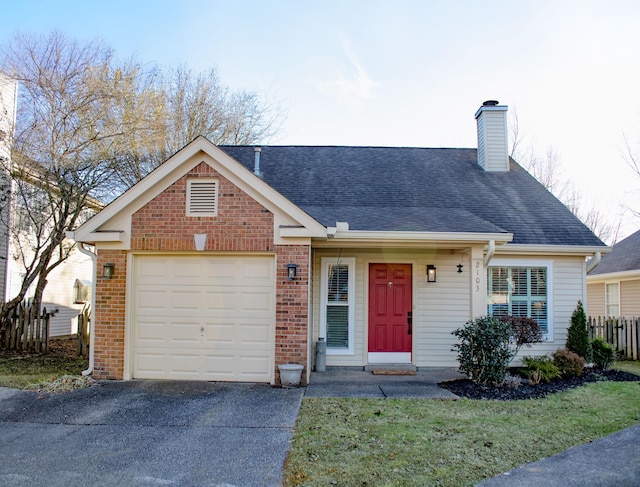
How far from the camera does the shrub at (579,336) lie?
9.69 metres

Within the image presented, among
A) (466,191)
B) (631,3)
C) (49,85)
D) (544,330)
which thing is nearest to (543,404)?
(544,330)

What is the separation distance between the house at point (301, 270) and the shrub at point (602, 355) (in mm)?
822

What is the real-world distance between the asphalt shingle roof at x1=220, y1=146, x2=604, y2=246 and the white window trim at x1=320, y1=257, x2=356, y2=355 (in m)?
0.99

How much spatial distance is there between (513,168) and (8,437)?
1255cm

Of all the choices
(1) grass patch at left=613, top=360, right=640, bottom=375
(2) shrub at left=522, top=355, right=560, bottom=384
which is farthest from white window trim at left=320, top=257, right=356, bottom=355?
(1) grass patch at left=613, top=360, right=640, bottom=375

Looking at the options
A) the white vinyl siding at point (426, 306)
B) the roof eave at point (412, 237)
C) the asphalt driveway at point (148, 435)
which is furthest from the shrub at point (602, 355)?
the asphalt driveway at point (148, 435)

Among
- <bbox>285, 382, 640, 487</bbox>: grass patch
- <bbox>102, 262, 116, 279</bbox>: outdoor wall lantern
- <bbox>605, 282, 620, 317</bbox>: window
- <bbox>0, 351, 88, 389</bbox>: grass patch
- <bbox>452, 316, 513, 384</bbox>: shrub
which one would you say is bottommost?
<bbox>0, 351, 88, 389</bbox>: grass patch

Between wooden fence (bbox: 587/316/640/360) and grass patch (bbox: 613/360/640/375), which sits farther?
wooden fence (bbox: 587/316/640/360)

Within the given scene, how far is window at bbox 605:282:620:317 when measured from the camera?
16.0 metres

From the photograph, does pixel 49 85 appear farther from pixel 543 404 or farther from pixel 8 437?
pixel 543 404

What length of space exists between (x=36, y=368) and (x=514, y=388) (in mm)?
9055

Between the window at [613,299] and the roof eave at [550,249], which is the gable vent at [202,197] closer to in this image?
the roof eave at [550,249]

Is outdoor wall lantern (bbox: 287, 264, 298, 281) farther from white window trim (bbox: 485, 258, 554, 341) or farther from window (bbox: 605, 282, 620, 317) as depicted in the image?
window (bbox: 605, 282, 620, 317)

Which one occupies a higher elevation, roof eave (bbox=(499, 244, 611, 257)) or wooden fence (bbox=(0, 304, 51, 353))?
Answer: roof eave (bbox=(499, 244, 611, 257))
